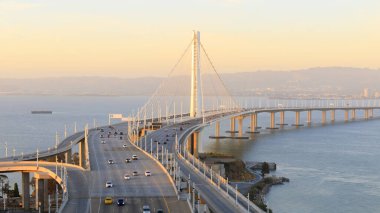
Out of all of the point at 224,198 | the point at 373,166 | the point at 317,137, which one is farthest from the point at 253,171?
the point at 317,137

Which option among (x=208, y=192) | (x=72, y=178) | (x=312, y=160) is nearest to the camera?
(x=208, y=192)

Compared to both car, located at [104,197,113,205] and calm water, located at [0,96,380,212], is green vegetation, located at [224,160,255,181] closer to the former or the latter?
calm water, located at [0,96,380,212]

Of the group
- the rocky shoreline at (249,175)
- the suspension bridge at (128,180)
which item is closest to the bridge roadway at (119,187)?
the suspension bridge at (128,180)

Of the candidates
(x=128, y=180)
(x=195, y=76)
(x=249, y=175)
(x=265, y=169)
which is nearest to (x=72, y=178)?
(x=128, y=180)

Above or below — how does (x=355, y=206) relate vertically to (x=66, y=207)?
below

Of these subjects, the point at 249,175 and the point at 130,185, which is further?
the point at 249,175

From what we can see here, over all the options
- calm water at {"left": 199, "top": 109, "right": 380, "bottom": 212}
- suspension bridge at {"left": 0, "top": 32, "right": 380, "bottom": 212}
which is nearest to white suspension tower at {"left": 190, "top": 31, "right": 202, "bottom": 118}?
calm water at {"left": 199, "top": 109, "right": 380, "bottom": 212}

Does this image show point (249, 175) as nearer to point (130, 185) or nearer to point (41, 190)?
point (41, 190)

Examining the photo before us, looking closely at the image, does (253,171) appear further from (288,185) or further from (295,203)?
(295,203)

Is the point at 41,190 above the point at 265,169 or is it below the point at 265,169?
above
